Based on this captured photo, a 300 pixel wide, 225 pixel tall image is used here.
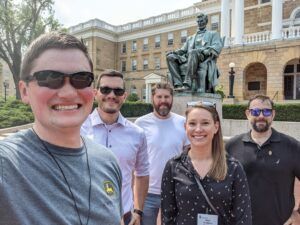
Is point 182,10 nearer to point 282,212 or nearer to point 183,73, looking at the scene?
point 183,73

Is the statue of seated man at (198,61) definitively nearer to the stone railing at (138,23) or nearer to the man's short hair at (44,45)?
the man's short hair at (44,45)

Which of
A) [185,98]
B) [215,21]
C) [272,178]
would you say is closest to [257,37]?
[215,21]

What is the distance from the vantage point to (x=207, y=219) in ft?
8.01

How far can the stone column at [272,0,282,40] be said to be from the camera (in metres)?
28.4

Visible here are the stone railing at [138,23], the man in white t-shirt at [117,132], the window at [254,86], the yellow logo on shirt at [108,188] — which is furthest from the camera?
the stone railing at [138,23]

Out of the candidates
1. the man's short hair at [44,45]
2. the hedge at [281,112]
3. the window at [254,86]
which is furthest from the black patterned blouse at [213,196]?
the window at [254,86]

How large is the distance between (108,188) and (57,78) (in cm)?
57

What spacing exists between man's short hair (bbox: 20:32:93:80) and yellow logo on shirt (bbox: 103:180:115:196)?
61 cm

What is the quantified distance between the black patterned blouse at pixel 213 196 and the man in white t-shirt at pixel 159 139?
111cm

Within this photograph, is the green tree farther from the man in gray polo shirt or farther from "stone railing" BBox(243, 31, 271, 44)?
the man in gray polo shirt

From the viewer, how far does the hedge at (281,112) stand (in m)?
17.4

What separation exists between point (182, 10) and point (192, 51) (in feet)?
131

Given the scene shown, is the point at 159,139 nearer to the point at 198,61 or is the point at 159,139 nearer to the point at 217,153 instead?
the point at 217,153

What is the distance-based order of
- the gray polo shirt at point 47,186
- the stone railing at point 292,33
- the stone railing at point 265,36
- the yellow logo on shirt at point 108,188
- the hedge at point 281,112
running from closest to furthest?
1. the gray polo shirt at point 47,186
2. the yellow logo on shirt at point 108,188
3. the hedge at point 281,112
4. the stone railing at point 292,33
5. the stone railing at point 265,36
